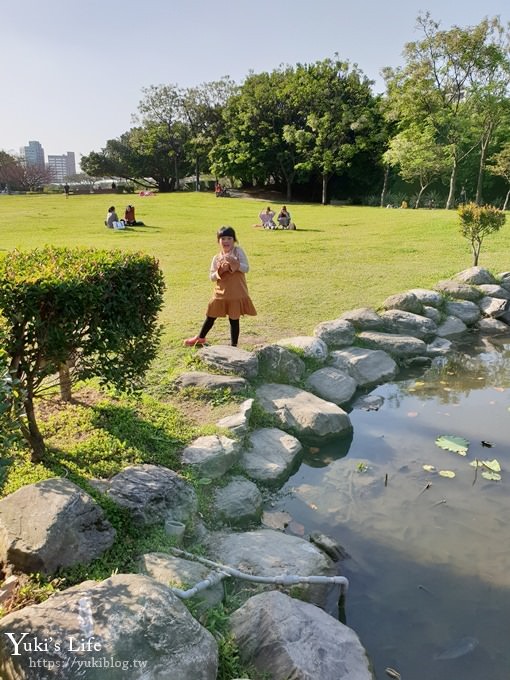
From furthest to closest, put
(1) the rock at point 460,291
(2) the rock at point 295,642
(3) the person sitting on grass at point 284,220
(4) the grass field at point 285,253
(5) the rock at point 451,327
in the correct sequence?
(3) the person sitting on grass at point 284,220
(1) the rock at point 460,291
(5) the rock at point 451,327
(4) the grass field at point 285,253
(2) the rock at point 295,642

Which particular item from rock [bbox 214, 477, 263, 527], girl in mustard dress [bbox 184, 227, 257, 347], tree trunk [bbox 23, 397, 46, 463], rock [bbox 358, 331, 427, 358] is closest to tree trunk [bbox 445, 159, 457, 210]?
rock [bbox 358, 331, 427, 358]

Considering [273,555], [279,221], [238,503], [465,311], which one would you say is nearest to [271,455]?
[238,503]

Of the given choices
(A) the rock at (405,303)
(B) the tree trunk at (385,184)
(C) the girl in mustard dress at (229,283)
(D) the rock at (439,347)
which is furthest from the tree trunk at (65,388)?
(B) the tree trunk at (385,184)

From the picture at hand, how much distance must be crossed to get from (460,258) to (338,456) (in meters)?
10.2

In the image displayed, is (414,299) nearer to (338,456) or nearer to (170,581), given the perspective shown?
(338,456)

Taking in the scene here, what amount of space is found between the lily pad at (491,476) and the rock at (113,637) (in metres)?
3.16

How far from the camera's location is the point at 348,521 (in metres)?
4.27

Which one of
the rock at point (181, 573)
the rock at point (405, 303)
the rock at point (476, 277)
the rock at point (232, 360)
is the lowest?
the rock at point (181, 573)

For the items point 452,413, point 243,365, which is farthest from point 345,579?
point 452,413

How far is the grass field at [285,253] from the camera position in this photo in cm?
870

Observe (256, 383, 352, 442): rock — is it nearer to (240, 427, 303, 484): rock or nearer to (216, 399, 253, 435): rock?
(240, 427, 303, 484): rock

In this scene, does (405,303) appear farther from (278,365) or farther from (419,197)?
(419,197)

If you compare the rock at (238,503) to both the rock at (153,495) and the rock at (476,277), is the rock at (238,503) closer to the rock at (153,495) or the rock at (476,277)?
the rock at (153,495)

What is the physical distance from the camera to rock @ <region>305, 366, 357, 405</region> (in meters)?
6.25
